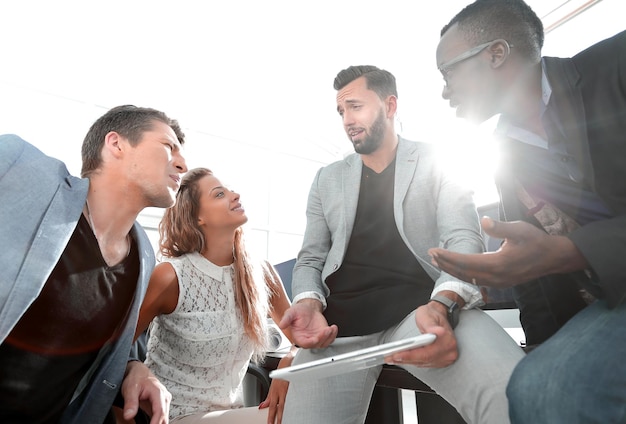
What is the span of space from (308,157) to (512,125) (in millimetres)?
6322

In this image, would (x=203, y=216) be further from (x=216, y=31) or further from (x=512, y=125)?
(x=216, y=31)

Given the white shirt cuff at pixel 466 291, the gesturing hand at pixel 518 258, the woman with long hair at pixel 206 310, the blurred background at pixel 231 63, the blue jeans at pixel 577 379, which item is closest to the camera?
the blue jeans at pixel 577 379

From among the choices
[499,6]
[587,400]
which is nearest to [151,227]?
[499,6]

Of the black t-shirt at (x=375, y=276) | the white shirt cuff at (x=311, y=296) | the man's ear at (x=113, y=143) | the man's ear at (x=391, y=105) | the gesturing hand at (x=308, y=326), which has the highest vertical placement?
the man's ear at (x=391, y=105)

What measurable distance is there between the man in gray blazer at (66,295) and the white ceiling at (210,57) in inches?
129

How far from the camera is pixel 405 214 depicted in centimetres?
132

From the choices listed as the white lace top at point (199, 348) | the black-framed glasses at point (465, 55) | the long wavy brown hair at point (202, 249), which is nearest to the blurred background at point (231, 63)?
the long wavy brown hair at point (202, 249)

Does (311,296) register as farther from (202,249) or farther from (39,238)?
(202,249)

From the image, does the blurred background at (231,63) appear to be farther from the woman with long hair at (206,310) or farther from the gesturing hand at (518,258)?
the gesturing hand at (518,258)

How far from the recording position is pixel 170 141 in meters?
1.73

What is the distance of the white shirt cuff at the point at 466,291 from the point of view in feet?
3.45

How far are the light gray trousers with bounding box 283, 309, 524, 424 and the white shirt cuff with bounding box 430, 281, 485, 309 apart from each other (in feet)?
0.09

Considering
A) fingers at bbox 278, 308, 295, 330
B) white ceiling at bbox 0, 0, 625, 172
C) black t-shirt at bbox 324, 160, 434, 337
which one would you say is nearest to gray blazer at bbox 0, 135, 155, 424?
fingers at bbox 278, 308, 295, 330

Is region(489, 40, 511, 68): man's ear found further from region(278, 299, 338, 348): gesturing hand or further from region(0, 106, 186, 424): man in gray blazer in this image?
region(0, 106, 186, 424): man in gray blazer
